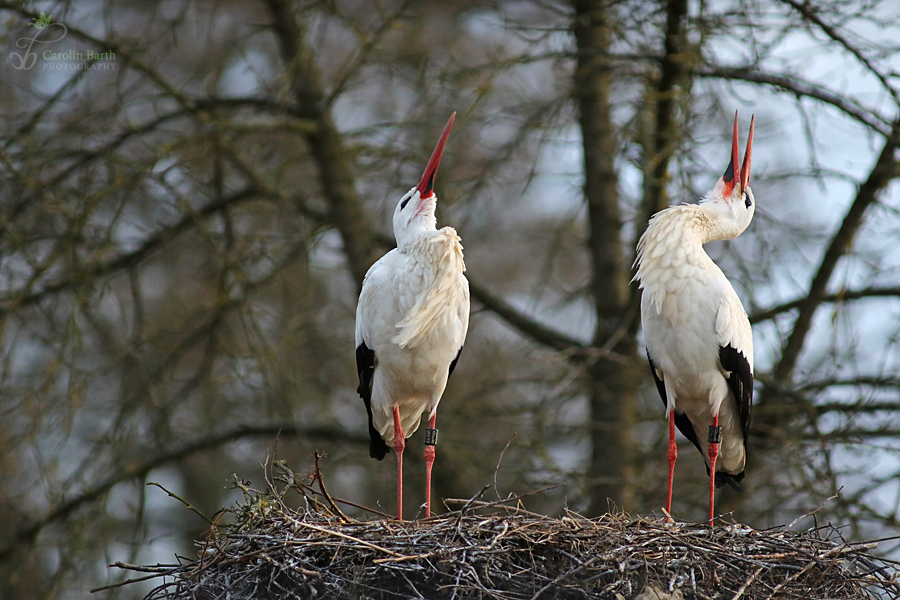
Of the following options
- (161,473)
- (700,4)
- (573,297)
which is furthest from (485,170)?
(161,473)

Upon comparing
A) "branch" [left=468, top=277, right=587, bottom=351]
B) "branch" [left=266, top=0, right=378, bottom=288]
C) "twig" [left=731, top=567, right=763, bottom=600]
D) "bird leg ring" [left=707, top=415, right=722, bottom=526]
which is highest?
"branch" [left=266, top=0, right=378, bottom=288]

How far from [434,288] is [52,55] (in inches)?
166

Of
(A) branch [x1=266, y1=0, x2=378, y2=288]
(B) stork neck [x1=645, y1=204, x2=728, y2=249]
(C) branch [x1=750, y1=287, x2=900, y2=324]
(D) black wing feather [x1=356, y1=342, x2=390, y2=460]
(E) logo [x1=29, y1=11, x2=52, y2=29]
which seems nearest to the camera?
(B) stork neck [x1=645, y1=204, x2=728, y2=249]

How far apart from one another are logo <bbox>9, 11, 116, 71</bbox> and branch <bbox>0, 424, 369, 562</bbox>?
10.3ft

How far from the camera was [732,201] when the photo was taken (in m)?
5.82

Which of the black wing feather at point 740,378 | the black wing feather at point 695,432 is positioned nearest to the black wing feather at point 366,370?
the black wing feather at point 695,432

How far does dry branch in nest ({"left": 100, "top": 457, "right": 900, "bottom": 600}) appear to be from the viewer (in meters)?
4.18

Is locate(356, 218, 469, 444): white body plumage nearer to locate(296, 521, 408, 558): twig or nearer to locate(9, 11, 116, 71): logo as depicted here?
locate(296, 521, 408, 558): twig

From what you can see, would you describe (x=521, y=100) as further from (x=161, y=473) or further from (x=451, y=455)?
(x=161, y=473)

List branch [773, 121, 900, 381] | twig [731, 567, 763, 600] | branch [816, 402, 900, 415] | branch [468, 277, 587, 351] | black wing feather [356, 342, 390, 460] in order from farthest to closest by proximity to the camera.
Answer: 1. branch [468, 277, 587, 351]
2. branch [773, 121, 900, 381]
3. branch [816, 402, 900, 415]
4. black wing feather [356, 342, 390, 460]
5. twig [731, 567, 763, 600]

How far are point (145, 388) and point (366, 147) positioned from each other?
2.70 m

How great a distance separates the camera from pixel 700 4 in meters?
6.99

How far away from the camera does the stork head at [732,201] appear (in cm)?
575

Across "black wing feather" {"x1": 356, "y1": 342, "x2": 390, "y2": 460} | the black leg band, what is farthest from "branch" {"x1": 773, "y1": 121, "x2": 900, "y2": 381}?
"black wing feather" {"x1": 356, "y1": 342, "x2": 390, "y2": 460}
